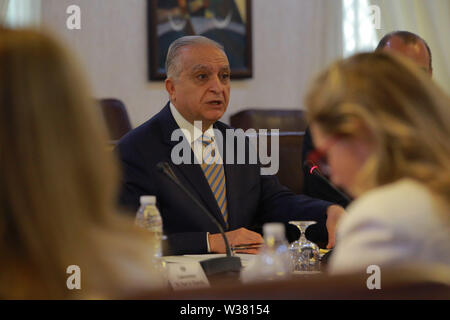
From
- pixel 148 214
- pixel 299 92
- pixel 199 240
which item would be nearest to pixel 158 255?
pixel 148 214

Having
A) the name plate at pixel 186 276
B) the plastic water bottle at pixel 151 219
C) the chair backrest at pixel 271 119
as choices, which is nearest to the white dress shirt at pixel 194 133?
the plastic water bottle at pixel 151 219

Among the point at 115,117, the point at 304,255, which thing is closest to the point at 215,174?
the point at 304,255

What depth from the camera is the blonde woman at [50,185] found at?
0.88 metres

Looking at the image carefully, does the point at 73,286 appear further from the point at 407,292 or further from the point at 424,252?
the point at 424,252

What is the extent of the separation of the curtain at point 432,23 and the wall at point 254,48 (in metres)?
0.63

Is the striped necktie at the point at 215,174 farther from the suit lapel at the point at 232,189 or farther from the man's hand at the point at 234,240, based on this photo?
the man's hand at the point at 234,240

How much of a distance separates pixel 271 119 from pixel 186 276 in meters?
3.84

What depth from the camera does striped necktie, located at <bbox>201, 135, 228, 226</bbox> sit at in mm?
2941

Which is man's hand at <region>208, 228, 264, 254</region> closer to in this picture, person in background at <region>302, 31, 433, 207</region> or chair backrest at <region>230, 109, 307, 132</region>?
person in background at <region>302, 31, 433, 207</region>

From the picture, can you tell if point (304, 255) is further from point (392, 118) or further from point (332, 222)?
point (392, 118)

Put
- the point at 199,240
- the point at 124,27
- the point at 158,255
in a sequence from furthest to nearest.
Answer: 1. the point at 124,27
2. the point at 199,240
3. the point at 158,255

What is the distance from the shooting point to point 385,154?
123 cm

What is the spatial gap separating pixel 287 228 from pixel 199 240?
0.60 metres
